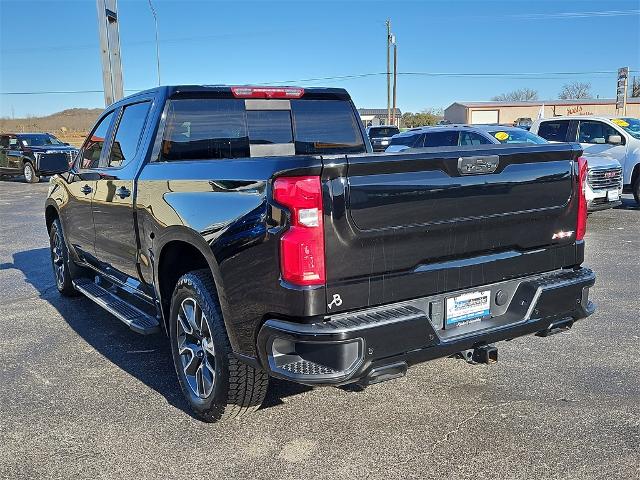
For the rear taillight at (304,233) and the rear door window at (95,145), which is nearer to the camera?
the rear taillight at (304,233)

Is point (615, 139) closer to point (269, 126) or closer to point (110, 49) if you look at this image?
point (269, 126)

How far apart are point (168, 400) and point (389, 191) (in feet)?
6.91

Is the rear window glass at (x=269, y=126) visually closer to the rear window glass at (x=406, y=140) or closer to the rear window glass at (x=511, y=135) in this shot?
the rear window glass at (x=511, y=135)

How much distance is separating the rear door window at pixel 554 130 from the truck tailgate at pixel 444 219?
10.1 metres

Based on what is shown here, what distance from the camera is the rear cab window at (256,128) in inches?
168

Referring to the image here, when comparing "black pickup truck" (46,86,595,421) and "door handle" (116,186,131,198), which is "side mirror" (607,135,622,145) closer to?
"black pickup truck" (46,86,595,421)

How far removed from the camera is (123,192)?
4387mm

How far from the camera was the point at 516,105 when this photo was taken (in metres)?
71.7

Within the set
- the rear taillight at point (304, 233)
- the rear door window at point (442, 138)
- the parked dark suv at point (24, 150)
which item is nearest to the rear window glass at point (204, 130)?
the rear taillight at point (304, 233)

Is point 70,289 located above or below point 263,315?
below

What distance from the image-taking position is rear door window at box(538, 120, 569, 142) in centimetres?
1288

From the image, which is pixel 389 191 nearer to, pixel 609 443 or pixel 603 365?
pixel 609 443

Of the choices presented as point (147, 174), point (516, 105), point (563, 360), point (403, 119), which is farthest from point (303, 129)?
point (403, 119)

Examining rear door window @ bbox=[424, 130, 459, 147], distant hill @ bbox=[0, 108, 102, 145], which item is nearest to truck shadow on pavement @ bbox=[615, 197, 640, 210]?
rear door window @ bbox=[424, 130, 459, 147]
